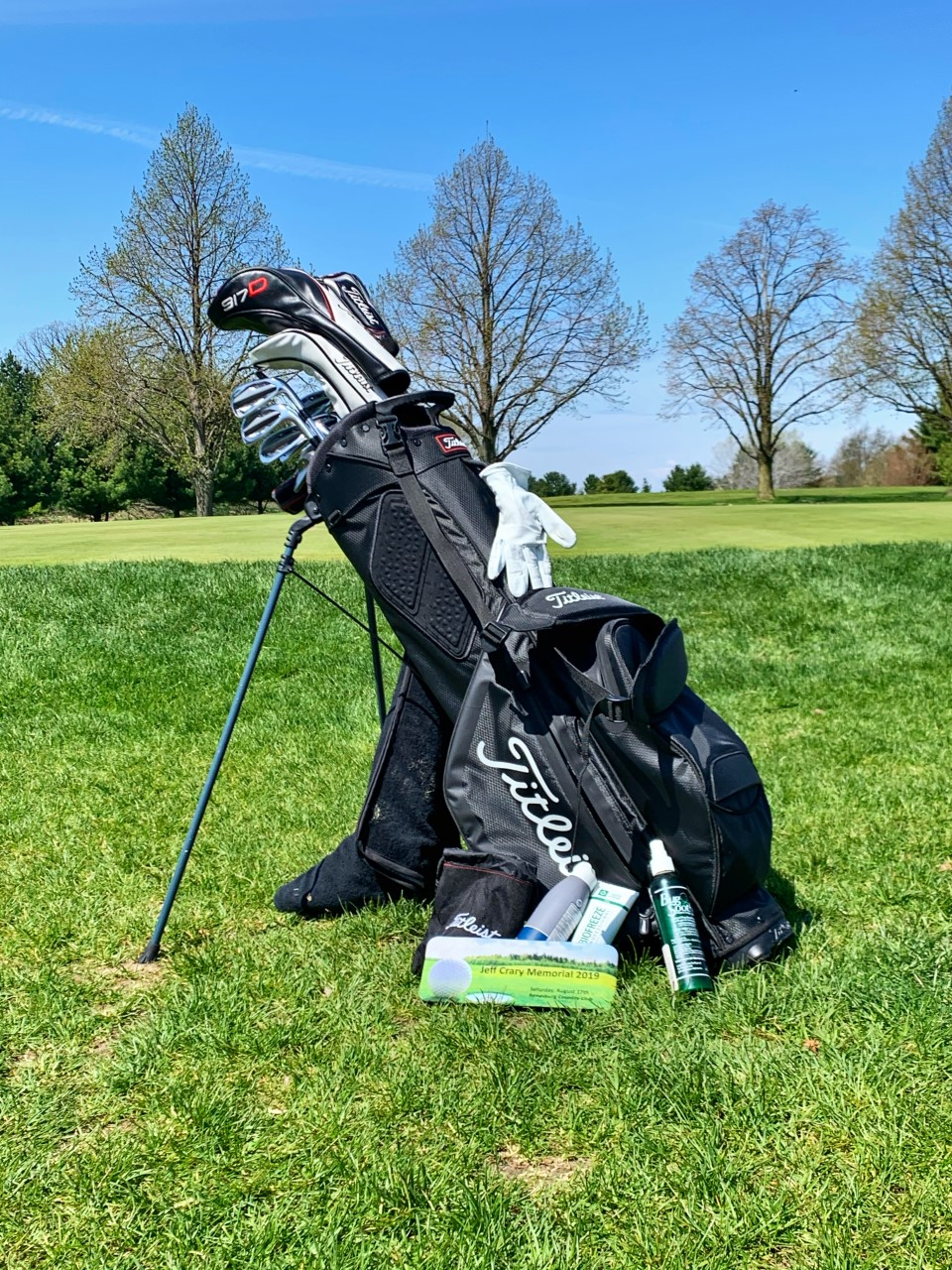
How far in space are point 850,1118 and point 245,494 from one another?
48869 mm

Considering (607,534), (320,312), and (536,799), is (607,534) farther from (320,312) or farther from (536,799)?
(536,799)

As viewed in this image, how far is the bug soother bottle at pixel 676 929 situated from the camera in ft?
8.44

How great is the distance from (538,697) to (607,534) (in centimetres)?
1098

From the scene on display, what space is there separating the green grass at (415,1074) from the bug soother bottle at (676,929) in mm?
59

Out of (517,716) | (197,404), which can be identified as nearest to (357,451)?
(517,716)

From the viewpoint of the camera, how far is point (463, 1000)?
258cm

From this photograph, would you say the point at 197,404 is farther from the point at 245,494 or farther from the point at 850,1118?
the point at 850,1118

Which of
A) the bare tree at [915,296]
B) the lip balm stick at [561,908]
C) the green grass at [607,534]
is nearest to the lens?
the lip balm stick at [561,908]

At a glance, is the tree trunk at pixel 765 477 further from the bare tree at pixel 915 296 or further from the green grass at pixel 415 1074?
the green grass at pixel 415 1074

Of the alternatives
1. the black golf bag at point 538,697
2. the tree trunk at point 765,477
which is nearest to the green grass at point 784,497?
the tree trunk at point 765,477

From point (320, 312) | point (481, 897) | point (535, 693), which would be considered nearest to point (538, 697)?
point (535, 693)

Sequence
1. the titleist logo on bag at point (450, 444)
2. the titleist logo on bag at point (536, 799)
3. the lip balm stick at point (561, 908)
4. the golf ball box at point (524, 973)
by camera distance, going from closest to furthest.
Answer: the golf ball box at point (524, 973)
the lip balm stick at point (561, 908)
the titleist logo on bag at point (536, 799)
the titleist logo on bag at point (450, 444)

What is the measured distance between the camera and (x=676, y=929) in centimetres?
260

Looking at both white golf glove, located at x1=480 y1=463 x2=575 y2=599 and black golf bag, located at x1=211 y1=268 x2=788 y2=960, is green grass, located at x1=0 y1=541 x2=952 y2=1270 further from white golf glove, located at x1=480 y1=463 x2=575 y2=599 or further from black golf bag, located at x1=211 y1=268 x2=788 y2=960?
white golf glove, located at x1=480 y1=463 x2=575 y2=599
